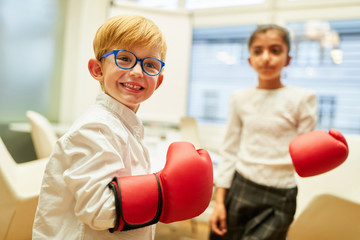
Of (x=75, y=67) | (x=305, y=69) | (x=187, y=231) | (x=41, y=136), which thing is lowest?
(x=187, y=231)

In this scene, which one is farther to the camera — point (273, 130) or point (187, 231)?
point (187, 231)

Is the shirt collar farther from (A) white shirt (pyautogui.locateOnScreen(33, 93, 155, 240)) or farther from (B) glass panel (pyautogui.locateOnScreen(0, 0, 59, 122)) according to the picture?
(B) glass panel (pyautogui.locateOnScreen(0, 0, 59, 122))

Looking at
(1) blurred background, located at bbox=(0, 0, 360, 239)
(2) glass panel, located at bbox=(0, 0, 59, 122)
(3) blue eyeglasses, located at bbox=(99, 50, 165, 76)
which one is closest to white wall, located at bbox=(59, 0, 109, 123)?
(1) blurred background, located at bbox=(0, 0, 360, 239)

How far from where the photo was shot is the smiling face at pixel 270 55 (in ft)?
3.59

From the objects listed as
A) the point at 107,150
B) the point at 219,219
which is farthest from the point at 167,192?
the point at 219,219

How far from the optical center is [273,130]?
1.07 m

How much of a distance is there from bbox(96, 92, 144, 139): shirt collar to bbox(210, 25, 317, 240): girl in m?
0.58

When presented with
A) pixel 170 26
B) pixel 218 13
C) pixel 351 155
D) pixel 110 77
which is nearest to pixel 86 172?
pixel 110 77

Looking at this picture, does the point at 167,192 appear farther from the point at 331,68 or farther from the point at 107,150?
the point at 331,68

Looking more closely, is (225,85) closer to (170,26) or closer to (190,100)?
(190,100)

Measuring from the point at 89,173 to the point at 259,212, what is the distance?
744 millimetres

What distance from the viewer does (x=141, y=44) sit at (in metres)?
0.61

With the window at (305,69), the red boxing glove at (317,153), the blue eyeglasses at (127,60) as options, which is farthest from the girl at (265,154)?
the window at (305,69)

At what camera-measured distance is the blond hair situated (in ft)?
2.01
